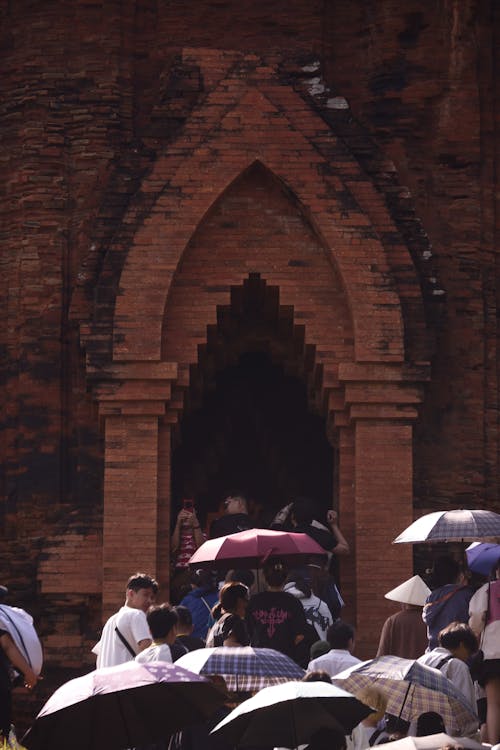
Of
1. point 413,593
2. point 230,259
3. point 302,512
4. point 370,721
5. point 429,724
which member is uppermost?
point 230,259

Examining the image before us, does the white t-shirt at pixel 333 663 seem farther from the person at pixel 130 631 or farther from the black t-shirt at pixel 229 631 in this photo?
the person at pixel 130 631

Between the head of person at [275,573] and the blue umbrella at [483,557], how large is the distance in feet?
4.67

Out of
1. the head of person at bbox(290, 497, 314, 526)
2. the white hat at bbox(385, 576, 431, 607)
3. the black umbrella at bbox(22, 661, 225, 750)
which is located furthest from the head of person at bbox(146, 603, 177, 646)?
the head of person at bbox(290, 497, 314, 526)

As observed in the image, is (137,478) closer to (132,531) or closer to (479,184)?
(132,531)

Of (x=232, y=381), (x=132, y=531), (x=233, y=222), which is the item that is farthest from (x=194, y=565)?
(x=232, y=381)

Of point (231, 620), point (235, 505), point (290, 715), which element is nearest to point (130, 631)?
point (231, 620)

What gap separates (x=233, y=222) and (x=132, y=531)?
11.1 feet

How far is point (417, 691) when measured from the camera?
9.63 meters

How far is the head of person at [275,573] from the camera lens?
41.1 feet

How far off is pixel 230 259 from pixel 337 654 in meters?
6.39

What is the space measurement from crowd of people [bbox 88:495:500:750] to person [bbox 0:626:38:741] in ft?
2.67

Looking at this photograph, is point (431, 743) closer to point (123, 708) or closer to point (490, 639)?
point (123, 708)

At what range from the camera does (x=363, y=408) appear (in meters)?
16.5

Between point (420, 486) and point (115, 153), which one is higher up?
point (115, 153)
